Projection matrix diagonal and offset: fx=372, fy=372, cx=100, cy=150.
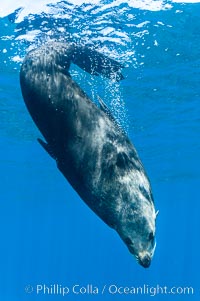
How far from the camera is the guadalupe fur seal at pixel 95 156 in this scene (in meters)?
2.93

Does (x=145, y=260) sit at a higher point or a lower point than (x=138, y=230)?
lower

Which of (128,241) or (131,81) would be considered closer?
(128,241)

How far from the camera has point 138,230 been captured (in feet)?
9.54

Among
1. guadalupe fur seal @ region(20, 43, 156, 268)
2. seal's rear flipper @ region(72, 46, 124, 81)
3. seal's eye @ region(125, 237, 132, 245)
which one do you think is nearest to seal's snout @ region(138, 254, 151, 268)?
guadalupe fur seal @ region(20, 43, 156, 268)

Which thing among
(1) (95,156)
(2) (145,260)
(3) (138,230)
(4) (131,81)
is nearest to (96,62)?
(1) (95,156)

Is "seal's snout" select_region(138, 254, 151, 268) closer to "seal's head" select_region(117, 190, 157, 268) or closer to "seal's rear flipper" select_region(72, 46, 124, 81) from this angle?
"seal's head" select_region(117, 190, 157, 268)

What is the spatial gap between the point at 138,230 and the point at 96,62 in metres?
2.23

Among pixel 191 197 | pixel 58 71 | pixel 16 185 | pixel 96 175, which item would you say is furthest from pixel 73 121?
pixel 191 197

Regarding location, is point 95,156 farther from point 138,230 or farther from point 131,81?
point 131,81

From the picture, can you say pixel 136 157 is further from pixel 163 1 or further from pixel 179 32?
pixel 179 32

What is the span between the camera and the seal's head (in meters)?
2.90

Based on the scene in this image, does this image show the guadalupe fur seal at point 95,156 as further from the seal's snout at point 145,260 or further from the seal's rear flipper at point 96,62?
the seal's rear flipper at point 96,62

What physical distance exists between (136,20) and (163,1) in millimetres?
1243

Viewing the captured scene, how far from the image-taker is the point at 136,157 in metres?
3.20
